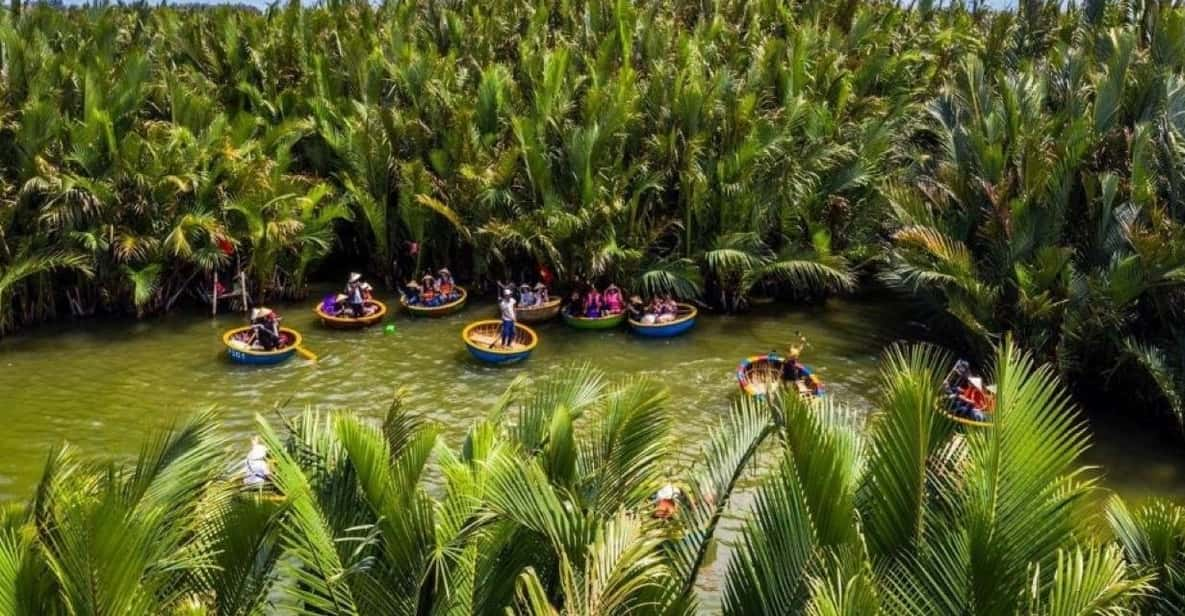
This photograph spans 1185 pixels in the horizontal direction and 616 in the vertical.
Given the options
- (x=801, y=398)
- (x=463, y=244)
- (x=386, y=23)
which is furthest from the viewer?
(x=386, y=23)

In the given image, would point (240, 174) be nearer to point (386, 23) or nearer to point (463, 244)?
point (463, 244)

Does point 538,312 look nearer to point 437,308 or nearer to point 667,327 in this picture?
point 437,308

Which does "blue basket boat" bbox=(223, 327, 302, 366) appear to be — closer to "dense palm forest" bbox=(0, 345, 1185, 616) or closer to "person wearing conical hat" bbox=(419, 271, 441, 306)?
"person wearing conical hat" bbox=(419, 271, 441, 306)

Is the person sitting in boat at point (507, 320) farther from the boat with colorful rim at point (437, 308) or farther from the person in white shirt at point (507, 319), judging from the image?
the boat with colorful rim at point (437, 308)

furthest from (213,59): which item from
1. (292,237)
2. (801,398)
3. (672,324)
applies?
(801,398)

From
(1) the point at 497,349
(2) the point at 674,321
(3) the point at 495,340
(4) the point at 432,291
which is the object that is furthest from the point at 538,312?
(2) the point at 674,321

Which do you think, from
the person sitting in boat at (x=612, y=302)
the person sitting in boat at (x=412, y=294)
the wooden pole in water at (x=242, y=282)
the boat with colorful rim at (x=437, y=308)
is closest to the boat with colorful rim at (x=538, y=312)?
the person sitting in boat at (x=612, y=302)
